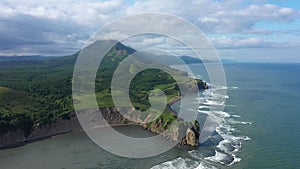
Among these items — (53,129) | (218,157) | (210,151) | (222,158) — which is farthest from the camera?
(53,129)

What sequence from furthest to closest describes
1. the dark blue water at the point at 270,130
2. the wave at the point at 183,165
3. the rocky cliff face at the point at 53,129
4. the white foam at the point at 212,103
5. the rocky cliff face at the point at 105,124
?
1. the white foam at the point at 212,103
2. the rocky cliff face at the point at 53,129
3. the rocky cliff face at the point at 105,124
4. the dark blue water at the point at 270,130
5. the wave at the point at 183,165

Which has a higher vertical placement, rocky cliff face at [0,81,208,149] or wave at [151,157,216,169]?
rocky cliff face at [0,81,208,149]

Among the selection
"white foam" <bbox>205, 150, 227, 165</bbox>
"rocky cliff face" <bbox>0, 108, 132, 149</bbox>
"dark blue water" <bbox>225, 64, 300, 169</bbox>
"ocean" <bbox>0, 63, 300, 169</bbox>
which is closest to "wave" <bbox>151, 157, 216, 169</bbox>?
"ocean" <bbox>0, 63, 300, 169</bbox>

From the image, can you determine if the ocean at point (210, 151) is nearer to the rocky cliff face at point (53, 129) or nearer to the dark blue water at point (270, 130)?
the dark blue water at point (270, 130)

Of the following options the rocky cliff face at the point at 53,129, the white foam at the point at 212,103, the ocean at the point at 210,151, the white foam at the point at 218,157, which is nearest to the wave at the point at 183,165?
the ocean at the point at 210,151

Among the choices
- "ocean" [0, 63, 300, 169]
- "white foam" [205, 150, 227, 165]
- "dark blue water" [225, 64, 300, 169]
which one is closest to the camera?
"ocean" [0, 63, 300, 169]

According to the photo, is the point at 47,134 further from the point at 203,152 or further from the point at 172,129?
the point at 203,152

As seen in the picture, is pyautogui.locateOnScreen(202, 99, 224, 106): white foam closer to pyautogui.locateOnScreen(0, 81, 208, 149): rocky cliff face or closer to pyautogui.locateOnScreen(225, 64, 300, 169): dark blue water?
pyautogui.locateOnScreen(225, 64, 300, 169): dark blue water

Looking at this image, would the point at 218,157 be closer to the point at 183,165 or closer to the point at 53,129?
the point at 183,165

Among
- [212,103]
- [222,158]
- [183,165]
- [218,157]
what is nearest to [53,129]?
[183,165]

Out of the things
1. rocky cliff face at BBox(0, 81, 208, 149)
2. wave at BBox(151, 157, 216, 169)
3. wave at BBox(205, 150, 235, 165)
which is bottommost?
wave at BBox(151, 157, 216, 169)

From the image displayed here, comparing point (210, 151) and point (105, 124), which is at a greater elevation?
point (105, 124)

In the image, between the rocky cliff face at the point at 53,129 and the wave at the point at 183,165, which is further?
the rocky cliff face at the point at 53,129

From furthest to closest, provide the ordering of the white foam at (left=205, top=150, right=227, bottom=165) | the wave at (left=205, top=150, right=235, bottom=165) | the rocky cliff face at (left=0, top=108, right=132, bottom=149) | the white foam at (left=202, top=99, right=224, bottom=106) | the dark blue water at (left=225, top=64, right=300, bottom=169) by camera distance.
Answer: the white foam at (left=202, top=99, right=224, bottom=106), the rocky cliff face at (left=0, top=108, right=132, bottom=149), the white foam at (left=205, top=150, right=227, bottom=165), the dark blue water at (left=225, top=64, right=300, bottom=169), the wave at (left=205, top=150, right=235, bottom=165)
